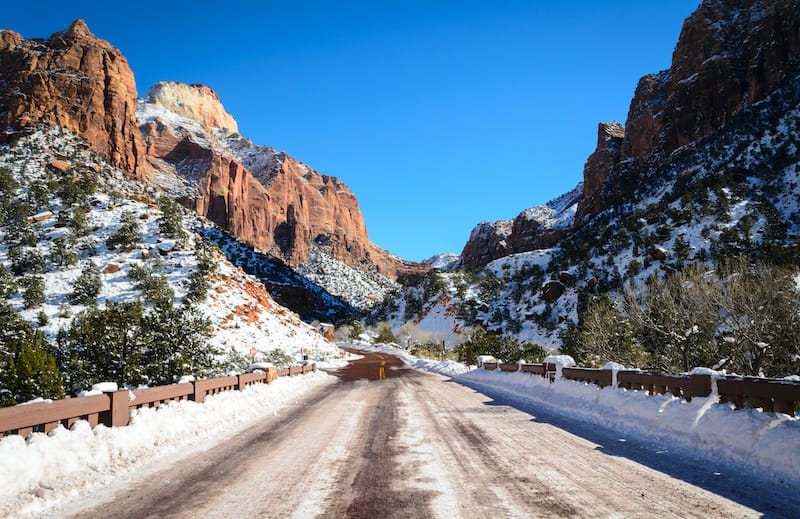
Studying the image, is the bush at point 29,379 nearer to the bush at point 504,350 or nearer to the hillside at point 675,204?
the bush at point 504,350

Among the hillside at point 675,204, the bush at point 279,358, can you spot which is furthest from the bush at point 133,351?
the hillside at point 675,204

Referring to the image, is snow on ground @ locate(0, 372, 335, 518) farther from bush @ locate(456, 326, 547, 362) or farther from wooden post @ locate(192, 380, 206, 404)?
bush @ locate(456, 326, 547, 362)

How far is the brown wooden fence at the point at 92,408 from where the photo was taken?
5434 mm

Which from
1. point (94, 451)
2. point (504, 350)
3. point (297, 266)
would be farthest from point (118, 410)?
point (297, 266)

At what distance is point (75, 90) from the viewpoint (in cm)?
7000

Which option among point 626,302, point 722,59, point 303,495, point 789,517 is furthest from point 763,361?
point 722,59

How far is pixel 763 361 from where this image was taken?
66.4 feet

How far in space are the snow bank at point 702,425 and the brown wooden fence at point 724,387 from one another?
22 cm

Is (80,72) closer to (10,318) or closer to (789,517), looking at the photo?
(10,318)

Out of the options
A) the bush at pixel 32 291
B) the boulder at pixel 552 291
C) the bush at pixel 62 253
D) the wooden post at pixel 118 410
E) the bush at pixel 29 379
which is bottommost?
the bush at pixel 29 379

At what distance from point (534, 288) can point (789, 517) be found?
8103 centimetres

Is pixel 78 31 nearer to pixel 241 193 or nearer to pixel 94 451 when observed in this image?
pixel 241 193

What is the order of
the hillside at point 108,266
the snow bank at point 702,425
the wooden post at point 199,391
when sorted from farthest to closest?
the hillside at point 108,266
the wooden post at point 199,391
the snow bank at point 702,425

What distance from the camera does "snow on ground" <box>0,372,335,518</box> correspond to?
4.77 metres
